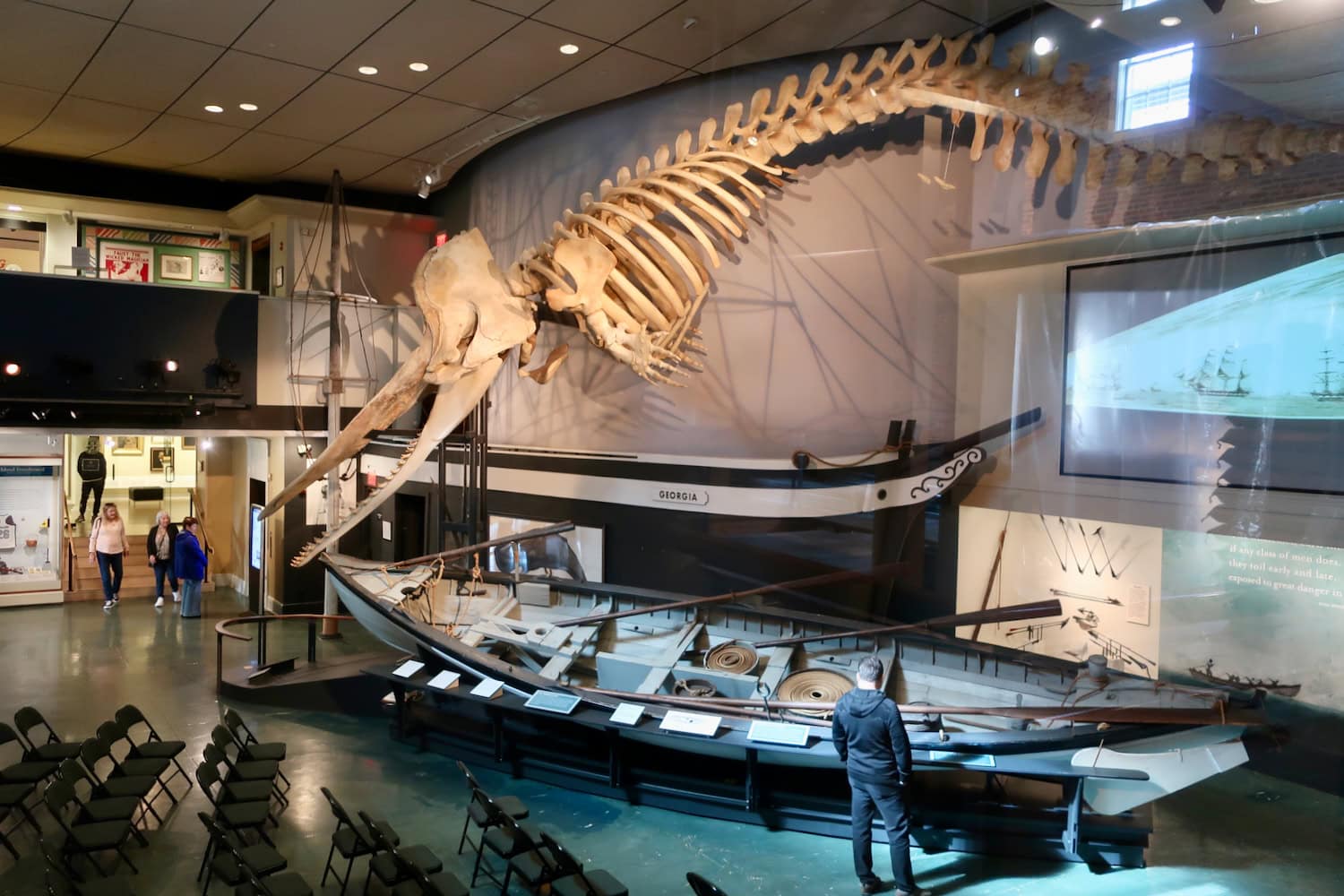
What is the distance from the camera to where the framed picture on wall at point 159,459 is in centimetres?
1308

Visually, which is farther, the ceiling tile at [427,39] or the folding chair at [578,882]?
the ceiling tile at [427,39]

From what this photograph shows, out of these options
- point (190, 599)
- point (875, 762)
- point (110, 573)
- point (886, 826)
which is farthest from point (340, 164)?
point (886, 826)

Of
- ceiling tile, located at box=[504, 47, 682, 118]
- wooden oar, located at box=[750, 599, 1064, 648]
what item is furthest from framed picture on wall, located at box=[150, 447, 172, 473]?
wooden oar, located at box=[750, 599, 1064, 648]

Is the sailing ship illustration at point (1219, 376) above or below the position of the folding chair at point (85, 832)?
above

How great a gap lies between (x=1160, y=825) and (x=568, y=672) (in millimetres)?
3526

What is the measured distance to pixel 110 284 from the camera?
9.01 metres

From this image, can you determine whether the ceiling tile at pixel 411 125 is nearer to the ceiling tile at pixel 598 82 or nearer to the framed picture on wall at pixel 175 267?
the ceiling tile at pixel 598 82

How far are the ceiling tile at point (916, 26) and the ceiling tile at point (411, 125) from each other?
360cm

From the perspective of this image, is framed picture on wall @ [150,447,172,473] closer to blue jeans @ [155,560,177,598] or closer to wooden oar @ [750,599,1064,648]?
blue jeans @ [155,560,177,598]

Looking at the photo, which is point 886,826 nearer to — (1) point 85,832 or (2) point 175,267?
(1) point 85,832

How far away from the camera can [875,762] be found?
4168 millimetres

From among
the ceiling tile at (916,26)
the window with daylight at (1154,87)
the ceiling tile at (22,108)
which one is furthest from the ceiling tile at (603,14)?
the ceiling tile at (22,108)

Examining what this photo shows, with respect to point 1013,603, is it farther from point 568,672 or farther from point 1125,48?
point 568,672

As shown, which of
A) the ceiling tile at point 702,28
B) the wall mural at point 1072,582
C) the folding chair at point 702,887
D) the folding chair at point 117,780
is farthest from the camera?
the ceiling tile at point 702,28
